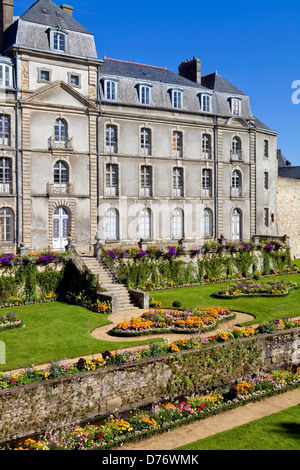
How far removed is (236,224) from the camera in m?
35.0

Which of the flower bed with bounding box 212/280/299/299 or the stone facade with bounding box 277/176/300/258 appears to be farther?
the stone facade with bounding box 277/176/300/258

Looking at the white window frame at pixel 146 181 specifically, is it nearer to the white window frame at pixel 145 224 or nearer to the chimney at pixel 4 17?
the white window frame at pixel 145 224

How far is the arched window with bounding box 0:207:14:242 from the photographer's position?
26.1 m

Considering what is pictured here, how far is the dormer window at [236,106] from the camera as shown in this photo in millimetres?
34659

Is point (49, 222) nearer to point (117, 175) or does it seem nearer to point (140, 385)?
point (117, 175)

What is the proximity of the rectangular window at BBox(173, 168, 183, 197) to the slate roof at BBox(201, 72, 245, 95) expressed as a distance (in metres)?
7.10

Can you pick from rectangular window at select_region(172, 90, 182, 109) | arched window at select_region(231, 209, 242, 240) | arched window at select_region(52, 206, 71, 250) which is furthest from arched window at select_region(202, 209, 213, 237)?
arched window at select_region(52, 206, 71, 250)

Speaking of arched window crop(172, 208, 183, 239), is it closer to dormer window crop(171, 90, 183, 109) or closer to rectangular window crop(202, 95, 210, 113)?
dormer window crop(171, 90, 183, 109)

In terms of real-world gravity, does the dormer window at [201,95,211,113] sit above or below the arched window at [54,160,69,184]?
above

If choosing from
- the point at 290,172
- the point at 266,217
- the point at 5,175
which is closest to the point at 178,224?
the point at 266,217

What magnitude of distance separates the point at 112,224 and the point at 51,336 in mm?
13100

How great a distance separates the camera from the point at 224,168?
34125 mm

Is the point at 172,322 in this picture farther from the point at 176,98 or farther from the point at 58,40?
Result: the point at 176,98
